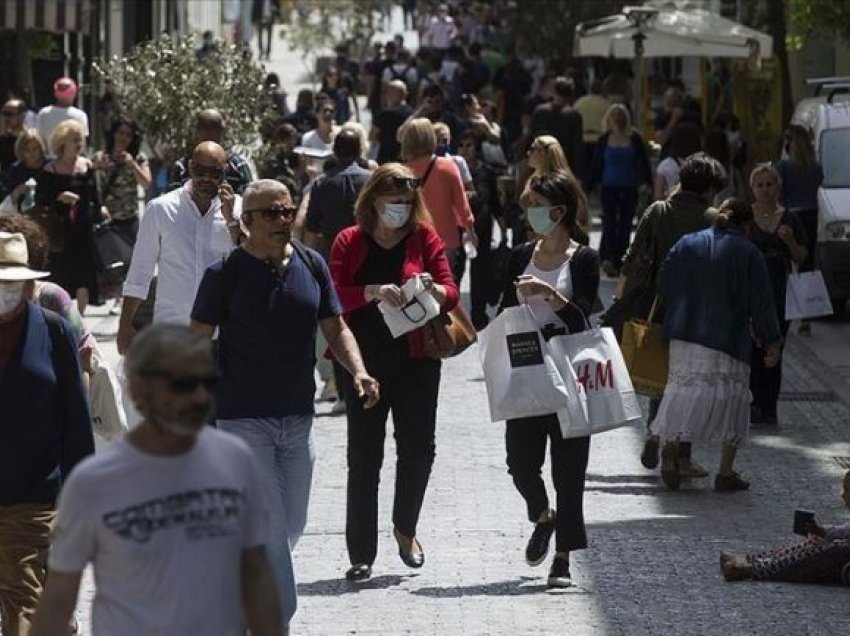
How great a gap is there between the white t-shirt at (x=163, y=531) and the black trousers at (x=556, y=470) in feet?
15.2

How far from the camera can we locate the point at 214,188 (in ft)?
34.5

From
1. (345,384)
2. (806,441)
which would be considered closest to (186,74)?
(806,441)

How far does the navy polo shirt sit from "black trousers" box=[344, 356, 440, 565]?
141 cm

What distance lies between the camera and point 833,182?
20812 millimetres

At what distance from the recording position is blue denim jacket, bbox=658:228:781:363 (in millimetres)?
12047

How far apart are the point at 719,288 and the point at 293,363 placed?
388cm

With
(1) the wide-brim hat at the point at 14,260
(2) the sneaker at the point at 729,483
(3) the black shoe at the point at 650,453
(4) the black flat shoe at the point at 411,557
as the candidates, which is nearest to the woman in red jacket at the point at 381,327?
(4) the black flat shoe at the point at 411,557

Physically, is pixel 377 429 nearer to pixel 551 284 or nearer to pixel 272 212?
pixel 551 284

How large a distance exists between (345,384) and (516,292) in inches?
31.7

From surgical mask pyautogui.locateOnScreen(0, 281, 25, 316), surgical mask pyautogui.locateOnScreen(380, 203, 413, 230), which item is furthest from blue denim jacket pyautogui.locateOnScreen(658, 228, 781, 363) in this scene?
surgical mask pyautogui.locateOnScreen(0, 281, 25, 316)

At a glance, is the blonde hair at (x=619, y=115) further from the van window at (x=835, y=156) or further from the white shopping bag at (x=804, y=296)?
the white shopping bag at (x=804, y=296)

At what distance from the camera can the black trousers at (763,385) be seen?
48.3 feet

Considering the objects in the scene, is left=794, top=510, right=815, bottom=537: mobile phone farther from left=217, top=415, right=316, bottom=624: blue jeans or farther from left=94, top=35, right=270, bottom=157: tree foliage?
left=94, top=35, right=270, bottom=157: tree foliage

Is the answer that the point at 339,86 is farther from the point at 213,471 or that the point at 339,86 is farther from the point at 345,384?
the point at 213,471
